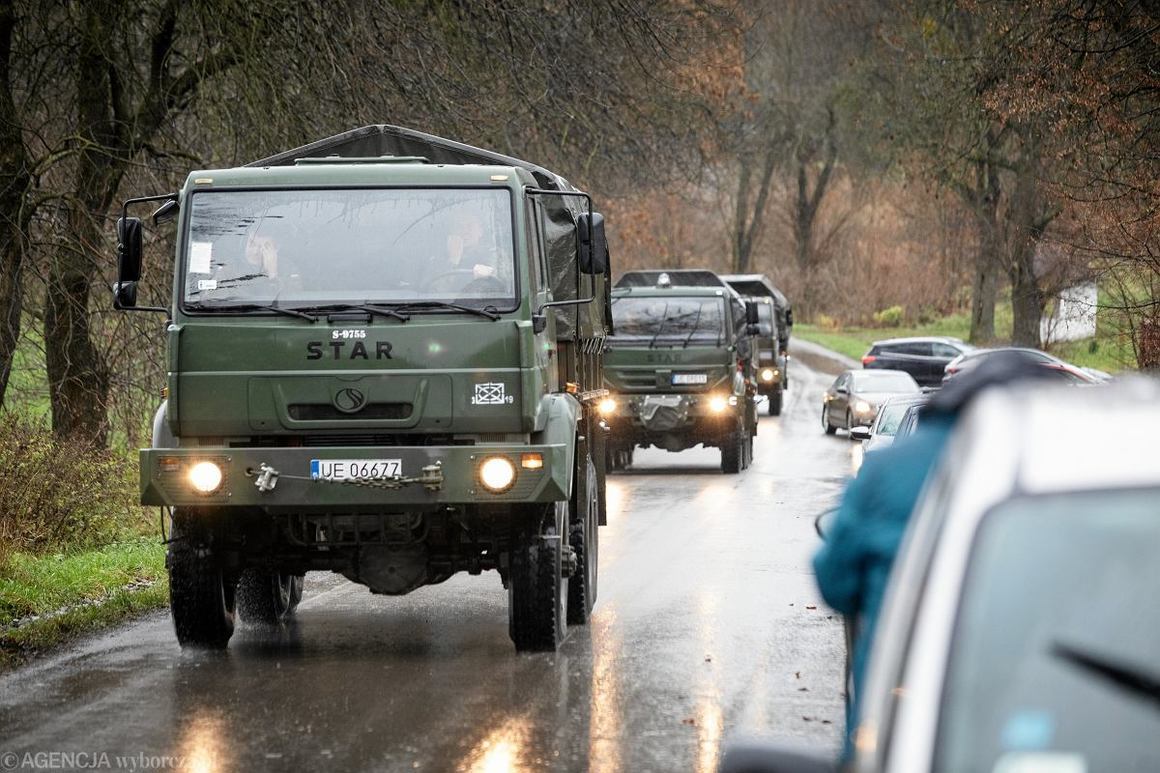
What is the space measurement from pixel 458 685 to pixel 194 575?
1.84 meters

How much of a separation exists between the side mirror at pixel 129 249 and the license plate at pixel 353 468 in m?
1.63

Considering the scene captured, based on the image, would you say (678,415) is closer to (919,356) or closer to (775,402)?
(775,402)

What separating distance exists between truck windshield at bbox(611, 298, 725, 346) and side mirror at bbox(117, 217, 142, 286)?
50.8ft

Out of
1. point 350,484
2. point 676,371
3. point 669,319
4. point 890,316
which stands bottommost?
point 890,316

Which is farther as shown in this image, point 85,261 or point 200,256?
point 85,261

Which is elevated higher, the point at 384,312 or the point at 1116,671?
the point at 384,312

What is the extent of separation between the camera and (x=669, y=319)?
25797mm

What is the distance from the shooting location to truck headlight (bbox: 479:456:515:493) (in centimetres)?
972

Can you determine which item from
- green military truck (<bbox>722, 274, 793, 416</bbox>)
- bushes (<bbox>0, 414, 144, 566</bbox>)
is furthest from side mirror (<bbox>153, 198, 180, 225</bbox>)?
green military truck (<bbox>722, 274, 793, 416</bbox>)

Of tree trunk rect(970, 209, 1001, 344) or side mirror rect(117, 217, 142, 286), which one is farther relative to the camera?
tree trunk rect(970, 209, 1001, 344)

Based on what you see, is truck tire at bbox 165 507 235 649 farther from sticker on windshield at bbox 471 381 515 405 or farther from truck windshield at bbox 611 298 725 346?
truck windshield at bbox 611 298 725 346

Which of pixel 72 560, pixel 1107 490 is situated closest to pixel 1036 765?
pixel 1107 490

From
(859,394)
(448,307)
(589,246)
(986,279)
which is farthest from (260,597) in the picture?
(986,279)

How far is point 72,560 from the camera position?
13.4m
